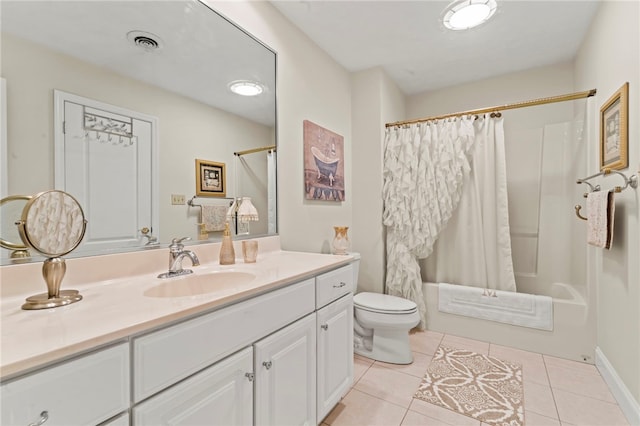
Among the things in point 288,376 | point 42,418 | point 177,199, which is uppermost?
point 177,199

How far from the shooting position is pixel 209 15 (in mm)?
1551

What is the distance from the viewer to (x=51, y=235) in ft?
2.89

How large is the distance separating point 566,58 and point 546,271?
192 centimetres

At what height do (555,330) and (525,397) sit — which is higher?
(555,330)

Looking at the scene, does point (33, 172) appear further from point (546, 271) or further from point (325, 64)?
point (546, 271)

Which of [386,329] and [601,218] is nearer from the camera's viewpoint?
[601,218]

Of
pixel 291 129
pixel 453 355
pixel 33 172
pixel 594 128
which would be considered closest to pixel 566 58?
pixel 594 128

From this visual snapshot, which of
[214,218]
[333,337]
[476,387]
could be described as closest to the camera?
[333,337]

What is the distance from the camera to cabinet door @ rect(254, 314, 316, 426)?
3.52 ft

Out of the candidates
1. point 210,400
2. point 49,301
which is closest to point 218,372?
point 210,400

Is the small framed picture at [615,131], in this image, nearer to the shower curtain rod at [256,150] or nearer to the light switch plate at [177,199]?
the shower curtain rod at [256,150]

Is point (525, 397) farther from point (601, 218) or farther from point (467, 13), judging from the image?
point (467, 13)

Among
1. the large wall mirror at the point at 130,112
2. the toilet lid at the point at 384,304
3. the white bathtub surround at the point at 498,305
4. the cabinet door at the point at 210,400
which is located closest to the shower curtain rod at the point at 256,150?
the large wall mirror at the point at 130,112

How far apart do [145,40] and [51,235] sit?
3.06ft
